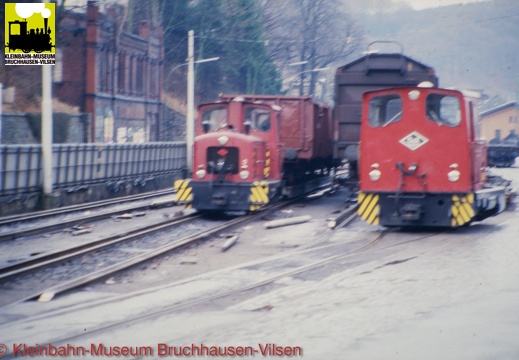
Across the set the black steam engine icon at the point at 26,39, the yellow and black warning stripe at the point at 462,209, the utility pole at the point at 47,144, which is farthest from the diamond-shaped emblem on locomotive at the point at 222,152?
the utility pole at the point at 47,144

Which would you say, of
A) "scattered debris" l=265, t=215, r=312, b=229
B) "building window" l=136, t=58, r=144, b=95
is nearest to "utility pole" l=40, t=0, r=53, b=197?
"scattered debris" l=265, t=215, r=312, b=229

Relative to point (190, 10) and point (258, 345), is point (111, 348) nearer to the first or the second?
point (258, 345)

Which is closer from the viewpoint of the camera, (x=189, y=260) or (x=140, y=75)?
(x=189, y=260)

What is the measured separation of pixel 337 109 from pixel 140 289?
11842 millimetres

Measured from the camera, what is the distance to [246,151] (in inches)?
699

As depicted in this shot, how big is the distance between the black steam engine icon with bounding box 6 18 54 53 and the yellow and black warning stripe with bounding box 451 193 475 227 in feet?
31.8

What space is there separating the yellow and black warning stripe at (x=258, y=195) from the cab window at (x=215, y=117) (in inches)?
82.0

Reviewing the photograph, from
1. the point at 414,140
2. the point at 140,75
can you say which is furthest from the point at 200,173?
the point at 140,75

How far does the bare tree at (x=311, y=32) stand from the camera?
220 feet

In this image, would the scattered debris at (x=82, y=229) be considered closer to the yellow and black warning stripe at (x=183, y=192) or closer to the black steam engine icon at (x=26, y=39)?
the yellow and black warning stripe at (x=183, y=192)

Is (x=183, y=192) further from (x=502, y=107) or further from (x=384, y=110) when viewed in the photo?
(x=502, y=107)

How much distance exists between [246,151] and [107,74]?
3381 cm

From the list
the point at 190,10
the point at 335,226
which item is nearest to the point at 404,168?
the point at 335,226

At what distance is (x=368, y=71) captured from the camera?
20.5 m
